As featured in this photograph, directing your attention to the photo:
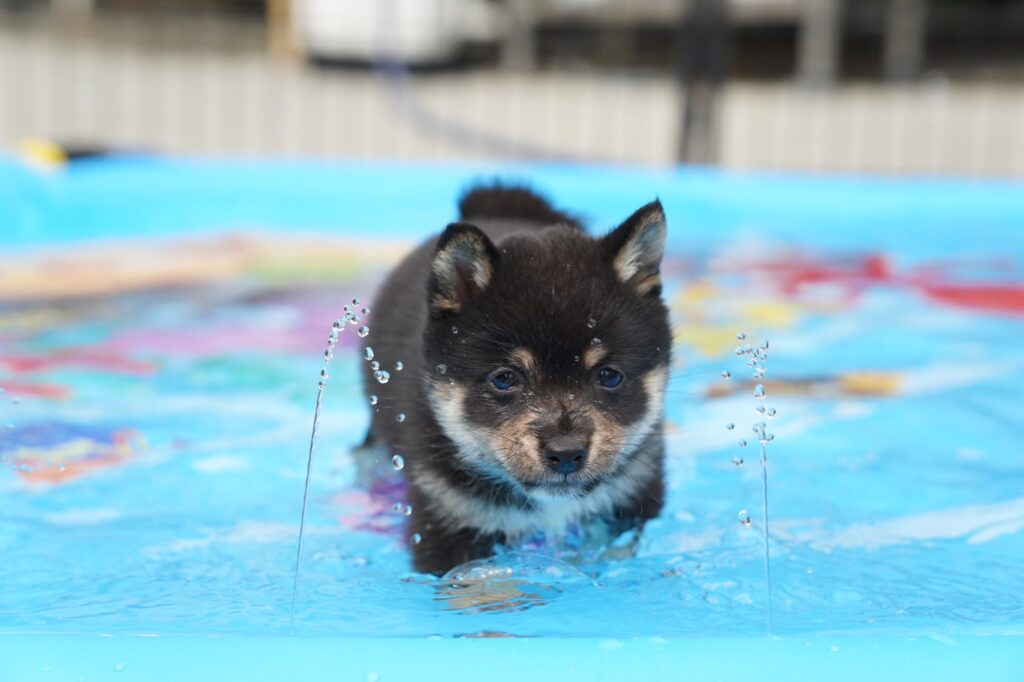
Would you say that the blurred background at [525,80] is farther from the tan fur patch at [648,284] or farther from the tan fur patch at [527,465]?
the tan fur patch at [527,465]

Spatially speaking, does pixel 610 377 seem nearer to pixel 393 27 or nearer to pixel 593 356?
pixel 593 356

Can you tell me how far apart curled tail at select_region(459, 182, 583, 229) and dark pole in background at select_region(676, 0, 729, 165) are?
20.5 ft

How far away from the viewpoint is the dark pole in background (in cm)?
1041

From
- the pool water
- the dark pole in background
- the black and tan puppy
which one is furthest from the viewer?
the dark pole in background

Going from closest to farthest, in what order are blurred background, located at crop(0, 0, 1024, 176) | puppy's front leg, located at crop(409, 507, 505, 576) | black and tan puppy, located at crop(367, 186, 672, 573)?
black and tan puppy, located at crop(367, 186, 672, 573), puppy's front leg, located at crop(409, 507, 505, 576), blurred background, located at crop(0, 0, 1024, 176)

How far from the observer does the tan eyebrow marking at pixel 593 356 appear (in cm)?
308

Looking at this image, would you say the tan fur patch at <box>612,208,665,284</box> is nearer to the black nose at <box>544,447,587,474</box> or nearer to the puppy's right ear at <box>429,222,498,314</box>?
the puppy's right ear at <box>429,222,498,314</box>

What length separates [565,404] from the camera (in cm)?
304

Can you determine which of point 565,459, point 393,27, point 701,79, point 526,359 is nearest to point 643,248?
point 526,359

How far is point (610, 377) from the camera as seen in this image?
314 centimetres

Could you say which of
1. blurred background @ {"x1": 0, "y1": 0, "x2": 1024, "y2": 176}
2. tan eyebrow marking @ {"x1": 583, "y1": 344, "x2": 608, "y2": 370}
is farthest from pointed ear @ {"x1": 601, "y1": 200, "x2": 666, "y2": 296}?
blurred background @ {"x1": 0, "y1": 0, "x2": 1024, "y2": 176}

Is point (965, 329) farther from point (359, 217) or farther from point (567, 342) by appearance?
point (359, 217)

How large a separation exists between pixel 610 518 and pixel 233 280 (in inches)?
179

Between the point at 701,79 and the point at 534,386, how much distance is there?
7.86m
